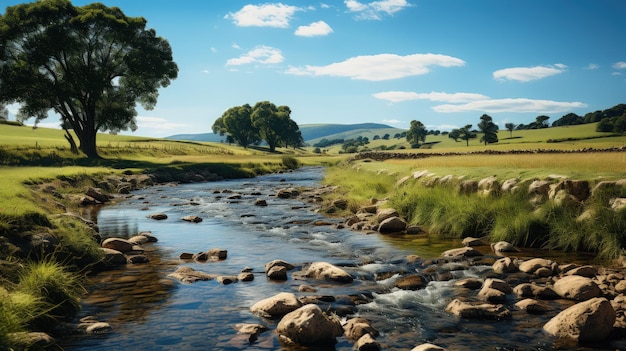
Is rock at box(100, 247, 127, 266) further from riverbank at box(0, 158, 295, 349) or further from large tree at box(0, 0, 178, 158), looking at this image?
large tree at box(0, 0, 178, 158)

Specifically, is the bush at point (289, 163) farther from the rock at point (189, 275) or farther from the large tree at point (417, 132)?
the large tree at point (417, 132)

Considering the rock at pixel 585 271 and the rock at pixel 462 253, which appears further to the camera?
the rock at pixel 462 253

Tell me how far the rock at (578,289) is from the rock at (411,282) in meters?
2.82

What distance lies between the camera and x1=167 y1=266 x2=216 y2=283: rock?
36.9 ft

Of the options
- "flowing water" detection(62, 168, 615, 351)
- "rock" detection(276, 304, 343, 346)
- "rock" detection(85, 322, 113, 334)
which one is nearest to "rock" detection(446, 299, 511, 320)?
"flowing water" detection(62, 168, 615, 351)

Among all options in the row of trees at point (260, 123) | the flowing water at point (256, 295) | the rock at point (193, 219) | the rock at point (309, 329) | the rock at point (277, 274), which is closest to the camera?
the rock at point (309, 329)

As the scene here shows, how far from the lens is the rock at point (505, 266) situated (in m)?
11.3

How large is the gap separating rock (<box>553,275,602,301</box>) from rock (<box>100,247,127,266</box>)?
11.3 m

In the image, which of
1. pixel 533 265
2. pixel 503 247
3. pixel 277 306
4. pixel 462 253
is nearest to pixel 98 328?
pixel 277 306

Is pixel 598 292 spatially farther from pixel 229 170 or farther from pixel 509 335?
pixel 229 170

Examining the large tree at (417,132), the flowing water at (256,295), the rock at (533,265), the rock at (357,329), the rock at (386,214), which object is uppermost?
the large tree at (417,132)

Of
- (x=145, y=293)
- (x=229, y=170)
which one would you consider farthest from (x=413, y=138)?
(x=145, y=293)

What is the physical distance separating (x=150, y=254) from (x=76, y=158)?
1555 inches

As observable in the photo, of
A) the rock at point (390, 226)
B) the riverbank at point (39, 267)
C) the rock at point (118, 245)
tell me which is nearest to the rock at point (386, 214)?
the rock at point (390, 226)
